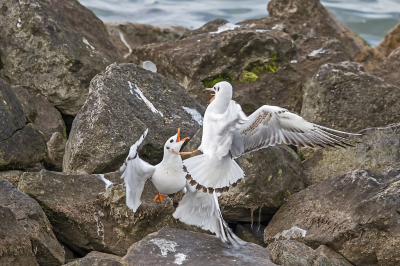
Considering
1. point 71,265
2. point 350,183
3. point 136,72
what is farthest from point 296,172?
point 71,265

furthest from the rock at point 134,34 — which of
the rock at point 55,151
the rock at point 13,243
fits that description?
the rock at point 13,243

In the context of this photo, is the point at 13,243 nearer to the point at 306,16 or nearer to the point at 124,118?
the point at 124,118

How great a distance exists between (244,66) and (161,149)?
2948 millimetres

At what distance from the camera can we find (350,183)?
19.8ft

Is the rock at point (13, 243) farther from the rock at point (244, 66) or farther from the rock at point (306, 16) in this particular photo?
the rock at point (306, 16)

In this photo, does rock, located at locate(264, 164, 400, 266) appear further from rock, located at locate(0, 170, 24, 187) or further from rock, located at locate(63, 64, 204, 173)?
rock, located at locate(0, 170, 24, 187)

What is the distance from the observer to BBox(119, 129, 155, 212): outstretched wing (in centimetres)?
521

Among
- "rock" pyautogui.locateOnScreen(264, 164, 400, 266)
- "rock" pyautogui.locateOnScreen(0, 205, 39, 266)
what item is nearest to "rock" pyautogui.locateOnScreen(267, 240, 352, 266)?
"rock" pyautogui.locateOnScreen(264, 164, 400, 266)

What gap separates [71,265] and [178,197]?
1.92 m

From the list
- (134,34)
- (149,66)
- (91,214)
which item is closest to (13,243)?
(91,214)

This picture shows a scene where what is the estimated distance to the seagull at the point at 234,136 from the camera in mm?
5668

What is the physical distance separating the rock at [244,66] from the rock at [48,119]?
208 centimetres

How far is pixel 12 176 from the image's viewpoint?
6363mm

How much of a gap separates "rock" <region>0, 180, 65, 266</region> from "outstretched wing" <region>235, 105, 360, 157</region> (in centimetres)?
208
